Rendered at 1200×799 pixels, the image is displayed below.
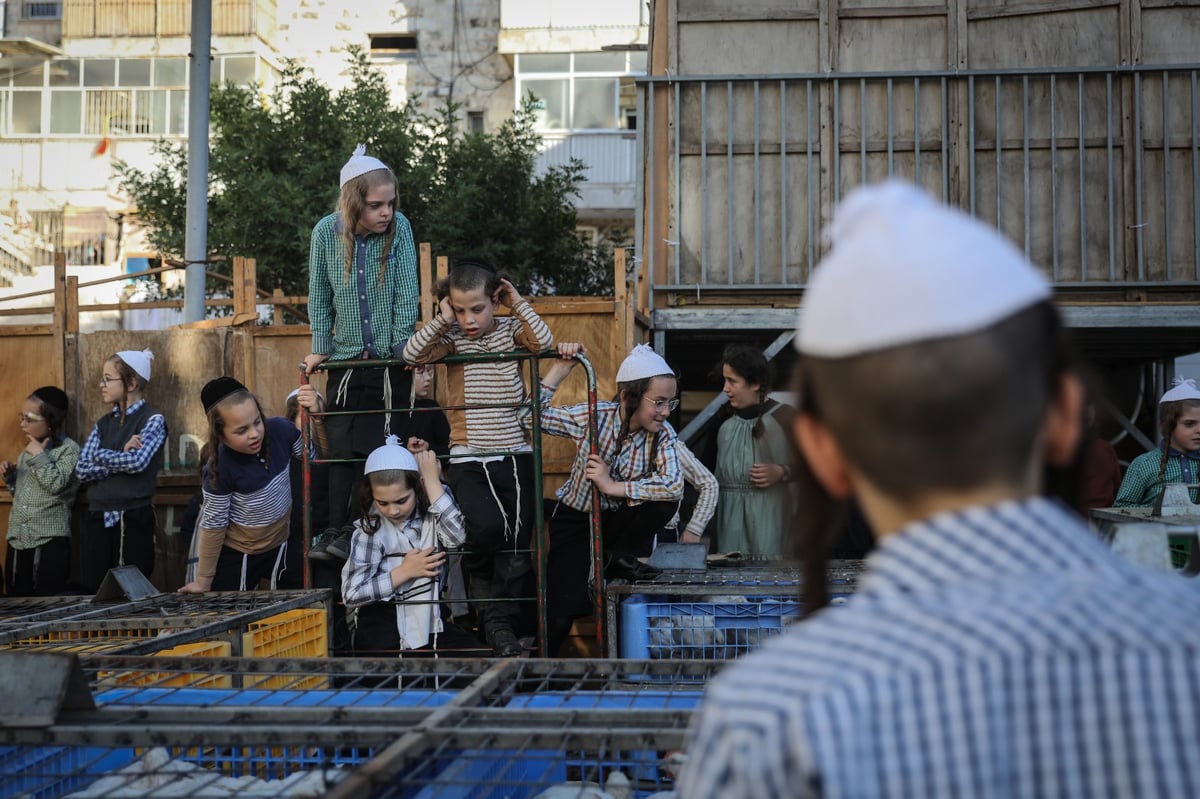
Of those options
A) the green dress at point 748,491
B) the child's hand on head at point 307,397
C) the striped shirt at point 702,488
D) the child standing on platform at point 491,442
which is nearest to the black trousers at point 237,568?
the child's hand on head at point 307,397

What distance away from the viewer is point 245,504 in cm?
715

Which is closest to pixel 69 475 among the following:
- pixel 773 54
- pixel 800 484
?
pixel 773 54

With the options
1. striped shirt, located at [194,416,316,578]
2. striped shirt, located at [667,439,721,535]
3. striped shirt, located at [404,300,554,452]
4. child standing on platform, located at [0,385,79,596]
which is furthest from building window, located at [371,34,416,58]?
striped shirt, located at [667,439,721,535]

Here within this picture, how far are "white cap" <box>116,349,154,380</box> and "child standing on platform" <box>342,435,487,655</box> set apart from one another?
12.2ft

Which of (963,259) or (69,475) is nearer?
(963,259)

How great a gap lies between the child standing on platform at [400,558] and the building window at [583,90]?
2136 cm

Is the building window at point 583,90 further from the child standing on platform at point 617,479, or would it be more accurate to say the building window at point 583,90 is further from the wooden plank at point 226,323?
the child standing on platform at point 617,479

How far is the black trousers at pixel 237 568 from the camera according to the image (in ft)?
23.4

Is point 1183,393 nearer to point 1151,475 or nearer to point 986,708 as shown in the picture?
point 1151,475

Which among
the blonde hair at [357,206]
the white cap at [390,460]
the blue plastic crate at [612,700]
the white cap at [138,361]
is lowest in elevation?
the blue plastic crate at [612,700]

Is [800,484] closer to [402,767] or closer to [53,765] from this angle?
[402,767]

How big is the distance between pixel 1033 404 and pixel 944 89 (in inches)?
352

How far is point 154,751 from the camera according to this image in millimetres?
2770

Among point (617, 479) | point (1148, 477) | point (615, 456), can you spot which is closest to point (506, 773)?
point (617, 479)
